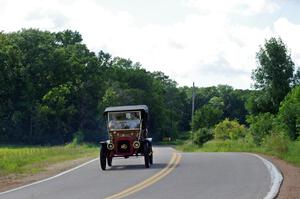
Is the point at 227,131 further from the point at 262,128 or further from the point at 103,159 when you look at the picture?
the point at 103,159

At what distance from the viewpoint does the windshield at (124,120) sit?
79.4ft

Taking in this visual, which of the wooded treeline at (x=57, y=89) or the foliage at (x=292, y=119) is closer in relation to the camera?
the foliage at (x=292, y=119)

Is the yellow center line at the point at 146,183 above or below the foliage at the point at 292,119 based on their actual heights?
below

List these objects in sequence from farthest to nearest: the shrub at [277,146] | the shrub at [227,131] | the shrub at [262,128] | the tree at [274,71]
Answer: the shrub at [227,131] → the tree at [274,71] → the shrub at [262,128] → the shrub at [277,146]

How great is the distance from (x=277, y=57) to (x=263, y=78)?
7.96 feet

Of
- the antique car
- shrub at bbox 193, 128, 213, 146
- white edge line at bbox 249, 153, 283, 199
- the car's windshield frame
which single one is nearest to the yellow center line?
the antique car

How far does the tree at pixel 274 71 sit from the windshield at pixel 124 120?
1460 inches

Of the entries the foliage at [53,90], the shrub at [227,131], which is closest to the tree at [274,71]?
the shrub at [227,131]

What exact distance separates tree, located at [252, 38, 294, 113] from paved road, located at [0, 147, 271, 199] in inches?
1480

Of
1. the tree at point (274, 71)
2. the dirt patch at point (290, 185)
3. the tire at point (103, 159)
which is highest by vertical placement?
the tree at point (274, 71)

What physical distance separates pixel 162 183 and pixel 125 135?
705 cm

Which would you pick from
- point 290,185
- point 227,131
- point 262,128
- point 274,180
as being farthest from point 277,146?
point 227,131

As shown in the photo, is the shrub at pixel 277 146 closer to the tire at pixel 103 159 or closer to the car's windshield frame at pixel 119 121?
the car's windshield frame at pixel 119 121

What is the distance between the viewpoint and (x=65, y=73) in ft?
328
